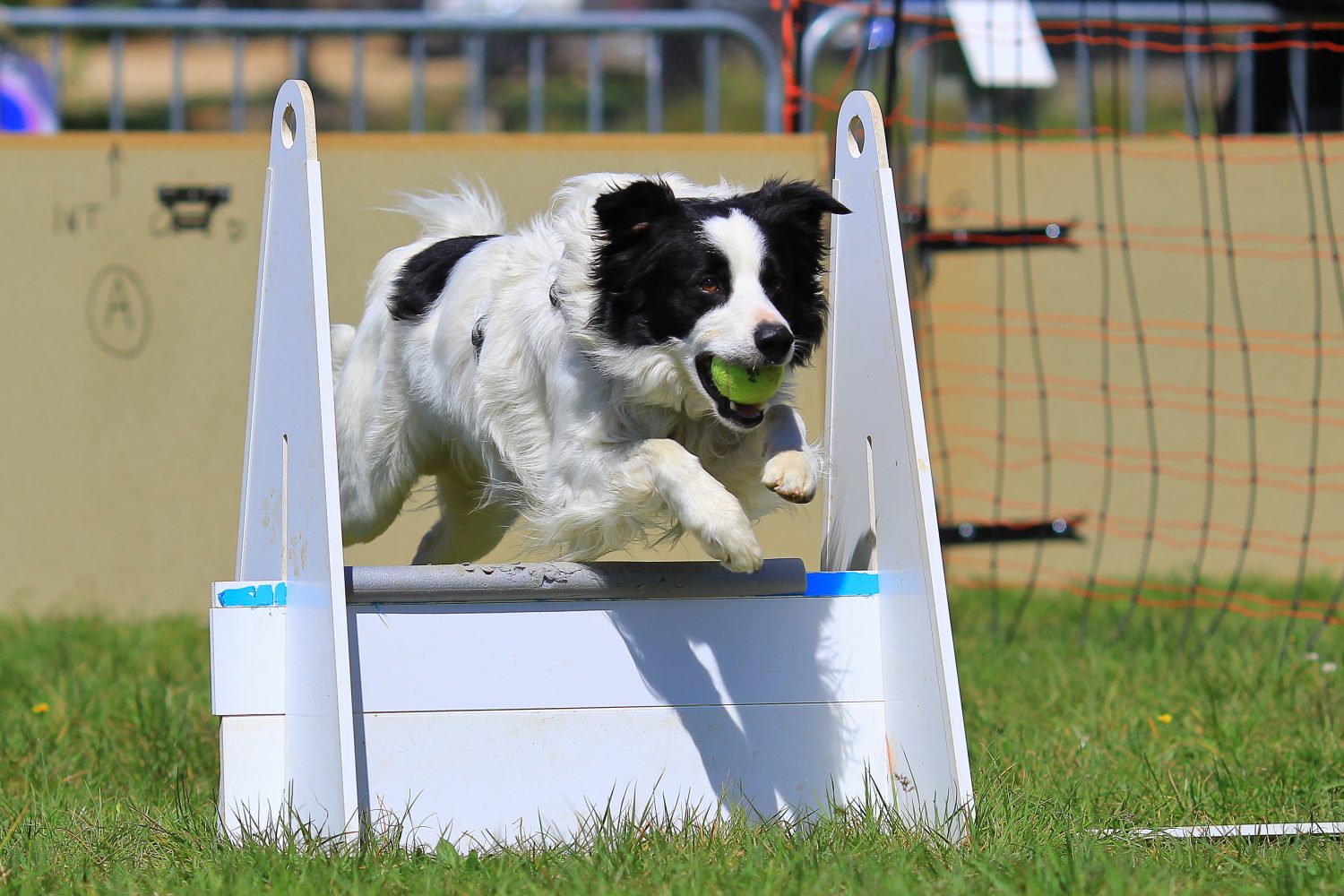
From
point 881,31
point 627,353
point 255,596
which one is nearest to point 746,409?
point 627,353

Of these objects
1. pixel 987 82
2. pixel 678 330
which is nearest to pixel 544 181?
pixel 987 82

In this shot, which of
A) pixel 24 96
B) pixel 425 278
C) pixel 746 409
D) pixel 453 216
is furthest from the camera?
pixel 24 96

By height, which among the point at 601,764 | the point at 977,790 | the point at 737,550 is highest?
the point at 737,550

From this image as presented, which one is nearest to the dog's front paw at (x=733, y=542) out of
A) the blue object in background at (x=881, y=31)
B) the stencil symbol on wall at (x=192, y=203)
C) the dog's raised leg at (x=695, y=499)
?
the dog's raised leg at (x=695, y=499)

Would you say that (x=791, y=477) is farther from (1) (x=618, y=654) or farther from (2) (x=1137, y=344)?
(2) (x=1137, y=344)

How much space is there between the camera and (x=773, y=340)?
2785mm

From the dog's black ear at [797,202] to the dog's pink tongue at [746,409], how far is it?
40 cm

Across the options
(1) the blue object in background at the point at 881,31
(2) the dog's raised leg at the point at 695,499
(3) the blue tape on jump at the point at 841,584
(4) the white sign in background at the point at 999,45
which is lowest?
(3) the blue tape on jump at the point at 841,584

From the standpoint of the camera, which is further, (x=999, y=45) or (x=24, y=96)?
(x=24, y=96)

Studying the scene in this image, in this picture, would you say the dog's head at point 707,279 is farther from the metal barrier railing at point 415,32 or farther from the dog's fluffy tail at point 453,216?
the metal barrier railing at point 415,32

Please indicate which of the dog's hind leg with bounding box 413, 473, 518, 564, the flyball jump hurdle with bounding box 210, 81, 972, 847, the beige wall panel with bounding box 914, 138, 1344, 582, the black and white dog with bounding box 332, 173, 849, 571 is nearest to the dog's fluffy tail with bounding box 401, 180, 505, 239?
the black and white dog with bounding box 332, 173, 849, 571

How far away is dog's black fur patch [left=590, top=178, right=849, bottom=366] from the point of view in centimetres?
295

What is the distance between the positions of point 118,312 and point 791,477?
379 cm

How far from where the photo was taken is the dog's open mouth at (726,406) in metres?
2.94
